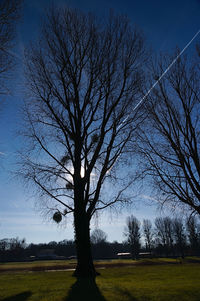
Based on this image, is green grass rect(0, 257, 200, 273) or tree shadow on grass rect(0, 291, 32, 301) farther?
green grass rect(0, 257, 200, 273)

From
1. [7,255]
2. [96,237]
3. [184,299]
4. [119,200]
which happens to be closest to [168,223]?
[96,237]

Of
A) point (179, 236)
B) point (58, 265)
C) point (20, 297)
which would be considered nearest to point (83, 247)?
point (20, 297)

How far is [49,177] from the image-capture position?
33.0ft

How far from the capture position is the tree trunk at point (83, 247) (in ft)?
30.6

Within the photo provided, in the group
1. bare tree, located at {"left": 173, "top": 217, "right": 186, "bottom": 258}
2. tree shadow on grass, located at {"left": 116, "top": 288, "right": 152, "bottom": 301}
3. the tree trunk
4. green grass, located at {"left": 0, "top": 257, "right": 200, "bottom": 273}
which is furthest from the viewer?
bare tree, located at {"left": 173, "top": 217, "right": 186, "bottom": 258}

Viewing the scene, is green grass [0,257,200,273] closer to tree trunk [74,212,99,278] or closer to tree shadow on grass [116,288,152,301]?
tree trunk [74,212,99,278]

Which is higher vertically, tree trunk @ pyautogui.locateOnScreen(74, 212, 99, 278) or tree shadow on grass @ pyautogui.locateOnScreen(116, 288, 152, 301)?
tree trunk @ pyautogui.locateOnScreen(74, 212, 99, 278)

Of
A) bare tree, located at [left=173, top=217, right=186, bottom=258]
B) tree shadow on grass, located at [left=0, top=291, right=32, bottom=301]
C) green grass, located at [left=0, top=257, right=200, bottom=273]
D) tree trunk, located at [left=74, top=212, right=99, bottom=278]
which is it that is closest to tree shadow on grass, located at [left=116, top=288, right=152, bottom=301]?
tree shadow on grass, located at [left=0, top=291, right=32, bottom=301]

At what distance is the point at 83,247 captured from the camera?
9547 mm

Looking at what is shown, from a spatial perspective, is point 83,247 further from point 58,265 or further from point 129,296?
point 58,265

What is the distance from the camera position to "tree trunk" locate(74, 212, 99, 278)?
30.6 feet

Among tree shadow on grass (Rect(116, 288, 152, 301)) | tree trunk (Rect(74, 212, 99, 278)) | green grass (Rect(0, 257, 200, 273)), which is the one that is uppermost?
tree trunk (Rect(74, 212, 99, 278))

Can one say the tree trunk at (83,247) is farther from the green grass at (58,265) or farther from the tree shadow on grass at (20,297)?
the green grass at (58,265)

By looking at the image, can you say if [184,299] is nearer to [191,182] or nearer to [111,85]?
[191,182]
